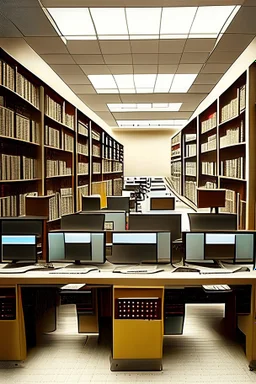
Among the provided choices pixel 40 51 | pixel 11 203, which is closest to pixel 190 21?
pixel 40 51

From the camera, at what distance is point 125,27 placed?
5969 mm

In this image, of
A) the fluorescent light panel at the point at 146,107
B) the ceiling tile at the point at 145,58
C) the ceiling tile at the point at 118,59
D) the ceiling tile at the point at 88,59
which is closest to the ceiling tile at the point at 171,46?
the ceiling tile at the point at 145,58

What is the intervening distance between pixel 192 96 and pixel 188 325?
7.86 m

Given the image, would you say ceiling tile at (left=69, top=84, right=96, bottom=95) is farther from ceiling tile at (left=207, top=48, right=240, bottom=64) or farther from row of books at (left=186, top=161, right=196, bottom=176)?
ceiling tile at (left=207, top=48, right=240, bottom=64)

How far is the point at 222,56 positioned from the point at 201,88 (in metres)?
2.83

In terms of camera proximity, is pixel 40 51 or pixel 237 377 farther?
pixel 40 51

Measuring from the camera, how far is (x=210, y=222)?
4.07 metres

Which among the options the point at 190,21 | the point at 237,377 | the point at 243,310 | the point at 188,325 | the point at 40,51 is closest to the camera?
the point at 237,377

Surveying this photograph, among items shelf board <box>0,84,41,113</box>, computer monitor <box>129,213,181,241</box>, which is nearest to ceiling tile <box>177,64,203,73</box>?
shelf board <box>0,84,41,113</box>

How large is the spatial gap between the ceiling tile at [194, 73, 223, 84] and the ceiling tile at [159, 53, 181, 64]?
1.16 m

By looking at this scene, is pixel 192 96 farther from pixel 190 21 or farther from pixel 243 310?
pixel 243 310

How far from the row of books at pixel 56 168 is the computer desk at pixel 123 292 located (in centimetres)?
290

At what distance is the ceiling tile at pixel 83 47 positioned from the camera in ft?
21.6

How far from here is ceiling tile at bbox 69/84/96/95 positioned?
384 inches
